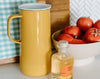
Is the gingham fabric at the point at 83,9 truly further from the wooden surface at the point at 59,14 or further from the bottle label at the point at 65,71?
the bottle label at the point at 65,71

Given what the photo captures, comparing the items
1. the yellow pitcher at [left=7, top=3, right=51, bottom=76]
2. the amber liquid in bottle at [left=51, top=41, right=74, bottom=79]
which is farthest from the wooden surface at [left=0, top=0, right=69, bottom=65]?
the amber liquid in bottle at [left=51, top=41, right=74, bottom=79]

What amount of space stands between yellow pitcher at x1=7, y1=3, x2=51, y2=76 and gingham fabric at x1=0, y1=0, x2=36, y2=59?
0.27ft

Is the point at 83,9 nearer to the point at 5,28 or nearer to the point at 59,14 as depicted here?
the point at 59,14


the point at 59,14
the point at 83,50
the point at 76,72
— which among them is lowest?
the point at 76,72

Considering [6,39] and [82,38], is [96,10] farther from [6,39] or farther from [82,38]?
[6,39]

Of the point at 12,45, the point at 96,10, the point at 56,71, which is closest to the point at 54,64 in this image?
the point at 56,71

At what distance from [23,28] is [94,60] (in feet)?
1.31

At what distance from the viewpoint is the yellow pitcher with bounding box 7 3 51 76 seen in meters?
0.72

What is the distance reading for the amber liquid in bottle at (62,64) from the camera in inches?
27.1

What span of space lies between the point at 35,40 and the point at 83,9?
463 millimetres

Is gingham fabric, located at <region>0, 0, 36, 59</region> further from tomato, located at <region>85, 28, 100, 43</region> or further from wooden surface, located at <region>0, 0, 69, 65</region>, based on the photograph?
tomato, located at <region>85, 28, 100, 43</region>

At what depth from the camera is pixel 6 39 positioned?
85cm

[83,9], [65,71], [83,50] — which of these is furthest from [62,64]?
[83,9]

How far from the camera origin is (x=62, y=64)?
69cm
